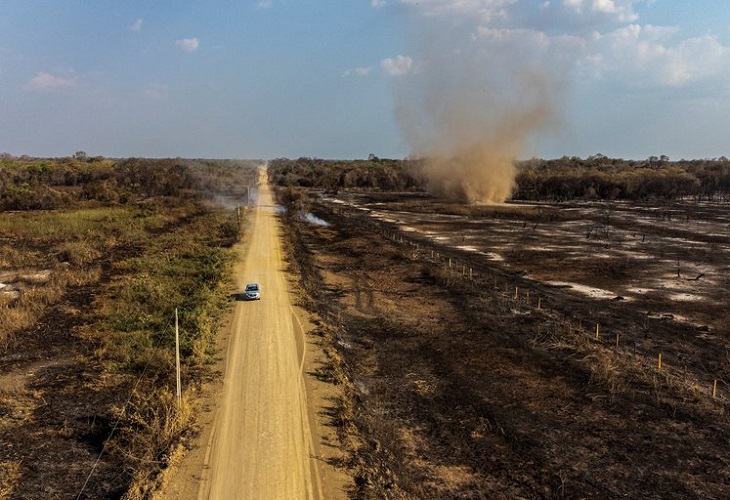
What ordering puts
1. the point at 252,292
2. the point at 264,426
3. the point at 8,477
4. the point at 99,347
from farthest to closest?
the point at 252,292
the point at 99,347
the point at 264,426
the point at 8,477

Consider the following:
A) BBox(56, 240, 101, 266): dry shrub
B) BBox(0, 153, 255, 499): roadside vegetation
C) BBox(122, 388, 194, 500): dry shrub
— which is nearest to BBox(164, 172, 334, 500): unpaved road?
BBox(122, 388, 194, 500): dry shrub

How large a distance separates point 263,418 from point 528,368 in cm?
1295

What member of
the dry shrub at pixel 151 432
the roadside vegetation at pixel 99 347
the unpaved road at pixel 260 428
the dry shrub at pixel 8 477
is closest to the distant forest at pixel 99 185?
the roadside vegetation at pixel 99 347

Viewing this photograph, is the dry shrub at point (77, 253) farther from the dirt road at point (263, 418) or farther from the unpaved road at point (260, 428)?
the unpaved road at point (260, 428)

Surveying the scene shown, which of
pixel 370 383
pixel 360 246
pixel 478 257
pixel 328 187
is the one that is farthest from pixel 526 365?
pixel 328 187

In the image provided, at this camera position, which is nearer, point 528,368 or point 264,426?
point 264,426

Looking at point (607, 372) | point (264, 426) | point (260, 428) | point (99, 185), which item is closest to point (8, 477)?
point (260, 428)

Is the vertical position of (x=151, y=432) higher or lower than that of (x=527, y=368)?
higher

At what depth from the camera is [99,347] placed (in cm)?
2356

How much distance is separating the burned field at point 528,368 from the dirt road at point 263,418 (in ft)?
4.83

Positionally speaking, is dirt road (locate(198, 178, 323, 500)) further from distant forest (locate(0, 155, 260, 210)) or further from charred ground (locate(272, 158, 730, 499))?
distant forest (locate(0, 155, 260, 210))

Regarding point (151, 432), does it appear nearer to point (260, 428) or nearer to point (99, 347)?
point (260, 428)

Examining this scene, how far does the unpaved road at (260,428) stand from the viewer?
12875 mm

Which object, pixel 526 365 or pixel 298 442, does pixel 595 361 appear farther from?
pixel 298 442
